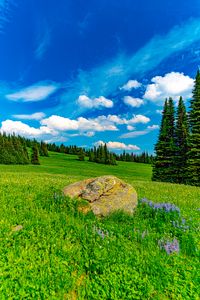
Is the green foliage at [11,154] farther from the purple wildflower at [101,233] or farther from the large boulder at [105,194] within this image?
the purple wildflower at [101,233]

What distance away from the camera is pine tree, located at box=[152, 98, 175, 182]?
50000mm

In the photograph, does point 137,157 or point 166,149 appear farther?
point 137,157

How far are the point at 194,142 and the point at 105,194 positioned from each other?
3623 cm

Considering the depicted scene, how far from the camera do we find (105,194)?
34.8 feet

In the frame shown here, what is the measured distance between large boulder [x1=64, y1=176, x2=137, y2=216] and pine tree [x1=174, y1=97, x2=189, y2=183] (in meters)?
39.5

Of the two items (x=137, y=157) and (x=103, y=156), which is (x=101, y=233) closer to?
(x=103, y=156)

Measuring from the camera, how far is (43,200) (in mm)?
10414

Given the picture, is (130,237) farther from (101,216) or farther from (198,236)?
(198,236)

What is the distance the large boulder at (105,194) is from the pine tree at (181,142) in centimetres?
3953

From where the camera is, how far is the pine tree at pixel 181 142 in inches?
1909

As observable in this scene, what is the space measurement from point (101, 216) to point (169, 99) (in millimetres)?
47152

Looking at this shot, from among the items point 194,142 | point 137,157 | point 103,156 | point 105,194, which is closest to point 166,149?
point 194,142

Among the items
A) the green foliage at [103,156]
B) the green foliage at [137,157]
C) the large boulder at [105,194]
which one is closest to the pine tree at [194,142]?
the large boulder at [105,194]

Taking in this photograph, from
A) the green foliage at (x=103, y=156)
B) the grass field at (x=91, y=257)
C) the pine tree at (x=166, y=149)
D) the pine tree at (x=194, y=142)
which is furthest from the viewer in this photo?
the green foliage at (x=103, y=156)
